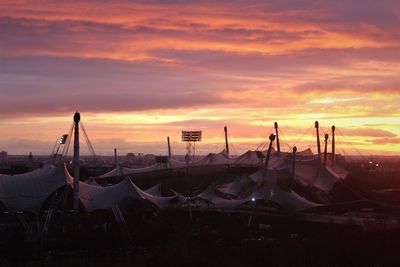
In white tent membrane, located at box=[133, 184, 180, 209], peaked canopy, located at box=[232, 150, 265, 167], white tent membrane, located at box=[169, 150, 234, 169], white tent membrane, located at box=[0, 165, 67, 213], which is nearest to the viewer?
white tent membrane, located at box=[0, 165, 67, 213]

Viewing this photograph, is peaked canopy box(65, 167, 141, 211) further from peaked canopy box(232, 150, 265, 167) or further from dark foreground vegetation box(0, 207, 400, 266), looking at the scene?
peaked canopy box(232, 150, 265, 167)

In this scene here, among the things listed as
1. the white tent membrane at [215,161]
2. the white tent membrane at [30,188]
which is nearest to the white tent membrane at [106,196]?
the white tent membrane at [30,188]

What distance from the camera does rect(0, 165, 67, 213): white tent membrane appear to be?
4475 cm

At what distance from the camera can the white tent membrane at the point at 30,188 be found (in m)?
44.8

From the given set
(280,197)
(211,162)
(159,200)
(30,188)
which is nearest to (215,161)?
(211,162)

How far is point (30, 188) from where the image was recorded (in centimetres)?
4591

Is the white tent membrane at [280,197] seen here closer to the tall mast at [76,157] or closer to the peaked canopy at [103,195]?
the peaked canopy at [103,195]

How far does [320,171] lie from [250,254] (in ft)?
131

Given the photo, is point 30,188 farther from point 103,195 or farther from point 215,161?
point 215,161

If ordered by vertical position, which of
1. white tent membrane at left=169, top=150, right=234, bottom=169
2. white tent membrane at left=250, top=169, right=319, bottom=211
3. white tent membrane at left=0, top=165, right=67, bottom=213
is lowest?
white tent membrane at left=250, top=169, right=319, bottom=211

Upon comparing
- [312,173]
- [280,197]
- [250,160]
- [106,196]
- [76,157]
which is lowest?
[280,197]

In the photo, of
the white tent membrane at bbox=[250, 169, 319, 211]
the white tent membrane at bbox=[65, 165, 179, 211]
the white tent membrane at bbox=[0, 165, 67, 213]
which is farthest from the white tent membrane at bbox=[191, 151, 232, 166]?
the white tent membrane at bbox=[0, 165, 67, 213]

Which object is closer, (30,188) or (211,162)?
(30,188)

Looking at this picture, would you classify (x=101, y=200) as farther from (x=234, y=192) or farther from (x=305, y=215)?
(x=234, y=192)
